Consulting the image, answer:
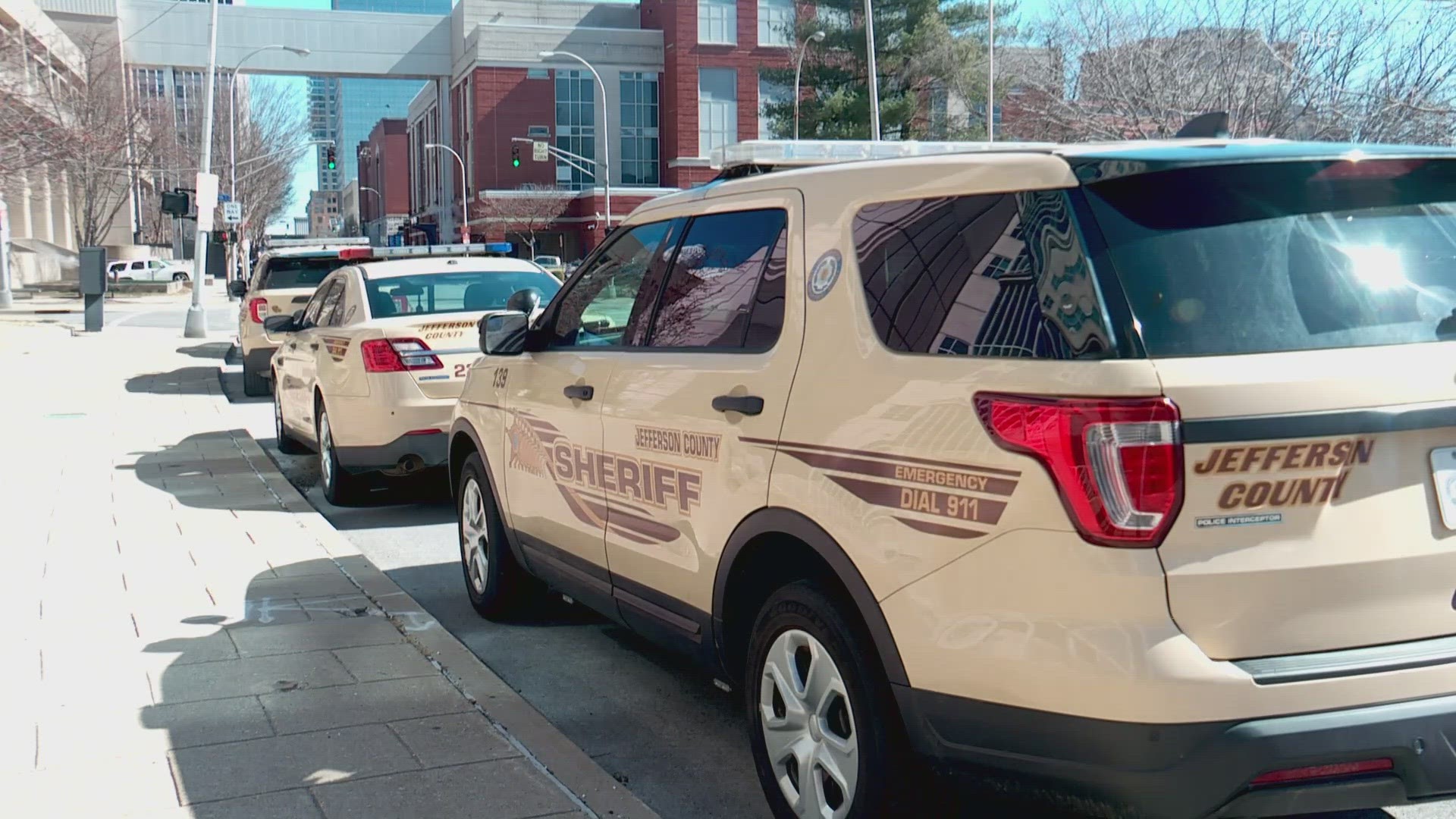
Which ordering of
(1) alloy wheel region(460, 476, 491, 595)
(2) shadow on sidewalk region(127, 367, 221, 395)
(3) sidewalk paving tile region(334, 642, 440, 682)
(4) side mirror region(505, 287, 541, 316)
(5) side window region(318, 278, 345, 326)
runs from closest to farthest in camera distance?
(3) sidewalk paving tile region(334, 642, 440, 682) → (4) side mirror region(505, 287, 541, 316) → (1) alloy wheel region(460, 476, 491, 595) → (5) side window region(318, 278, 345, 326) → (2) shadow on sidewalk region(127, 367, 221, 395)

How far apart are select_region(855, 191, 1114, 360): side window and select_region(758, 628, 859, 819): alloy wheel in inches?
35.4

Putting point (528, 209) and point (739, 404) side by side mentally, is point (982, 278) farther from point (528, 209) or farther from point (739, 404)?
point (528, 209)

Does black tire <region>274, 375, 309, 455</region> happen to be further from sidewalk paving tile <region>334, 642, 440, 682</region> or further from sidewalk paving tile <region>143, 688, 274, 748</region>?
sidewalk paving tile <region>143, 688, 274, 748</region>

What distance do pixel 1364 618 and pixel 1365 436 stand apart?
0.39 meters

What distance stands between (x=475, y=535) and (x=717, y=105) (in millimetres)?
72300

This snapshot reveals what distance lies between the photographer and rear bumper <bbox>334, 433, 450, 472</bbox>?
8492 millimetres

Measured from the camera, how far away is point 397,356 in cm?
847

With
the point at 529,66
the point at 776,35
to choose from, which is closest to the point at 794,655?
the point at 776,35

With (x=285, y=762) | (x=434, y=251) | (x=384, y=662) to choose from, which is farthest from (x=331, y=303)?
(x=285, y=762)

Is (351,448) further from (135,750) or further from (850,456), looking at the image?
(850,456)

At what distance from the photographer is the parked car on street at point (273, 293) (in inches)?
615

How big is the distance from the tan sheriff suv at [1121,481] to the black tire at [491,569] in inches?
97.7

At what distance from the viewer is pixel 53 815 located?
3.82 meters

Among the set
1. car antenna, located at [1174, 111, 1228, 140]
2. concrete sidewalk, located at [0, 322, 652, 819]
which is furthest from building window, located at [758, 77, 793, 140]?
car antenna, located at [1174, 111, 1228, 140]
